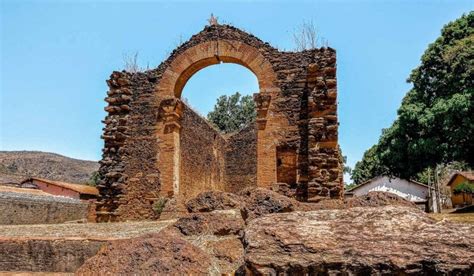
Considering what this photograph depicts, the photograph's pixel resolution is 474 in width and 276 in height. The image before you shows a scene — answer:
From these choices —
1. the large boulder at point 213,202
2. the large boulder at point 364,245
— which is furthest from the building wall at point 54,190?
the large boulder at point 364,245

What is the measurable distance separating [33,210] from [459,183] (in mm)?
44307

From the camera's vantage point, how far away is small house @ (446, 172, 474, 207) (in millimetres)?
40125

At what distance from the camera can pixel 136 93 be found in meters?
11.4

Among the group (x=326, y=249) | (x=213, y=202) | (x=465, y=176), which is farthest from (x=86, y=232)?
(x=465, y=176)

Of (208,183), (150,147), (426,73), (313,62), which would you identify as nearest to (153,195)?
(150,147)

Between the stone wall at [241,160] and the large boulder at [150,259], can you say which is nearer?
the large boulder at [150,259]

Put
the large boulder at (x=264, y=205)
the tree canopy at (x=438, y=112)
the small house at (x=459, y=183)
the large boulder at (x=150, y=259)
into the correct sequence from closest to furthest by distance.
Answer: the large boulder at (x=150, y=259), the large boulder at (x=264, y=205), the tree canopy at (x=438, y=112), the small house at (x=459, y=183)

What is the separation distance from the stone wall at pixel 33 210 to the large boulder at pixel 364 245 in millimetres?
6119

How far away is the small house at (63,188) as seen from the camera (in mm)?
19625

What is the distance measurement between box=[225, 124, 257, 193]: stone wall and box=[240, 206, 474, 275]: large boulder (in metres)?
19.7

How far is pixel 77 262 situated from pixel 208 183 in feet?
46.4

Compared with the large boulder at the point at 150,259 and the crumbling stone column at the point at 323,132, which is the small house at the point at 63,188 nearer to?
the crumbling stone column at the point at 323,132

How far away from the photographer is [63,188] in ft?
68.5

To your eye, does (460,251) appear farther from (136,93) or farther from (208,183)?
(208,183)
